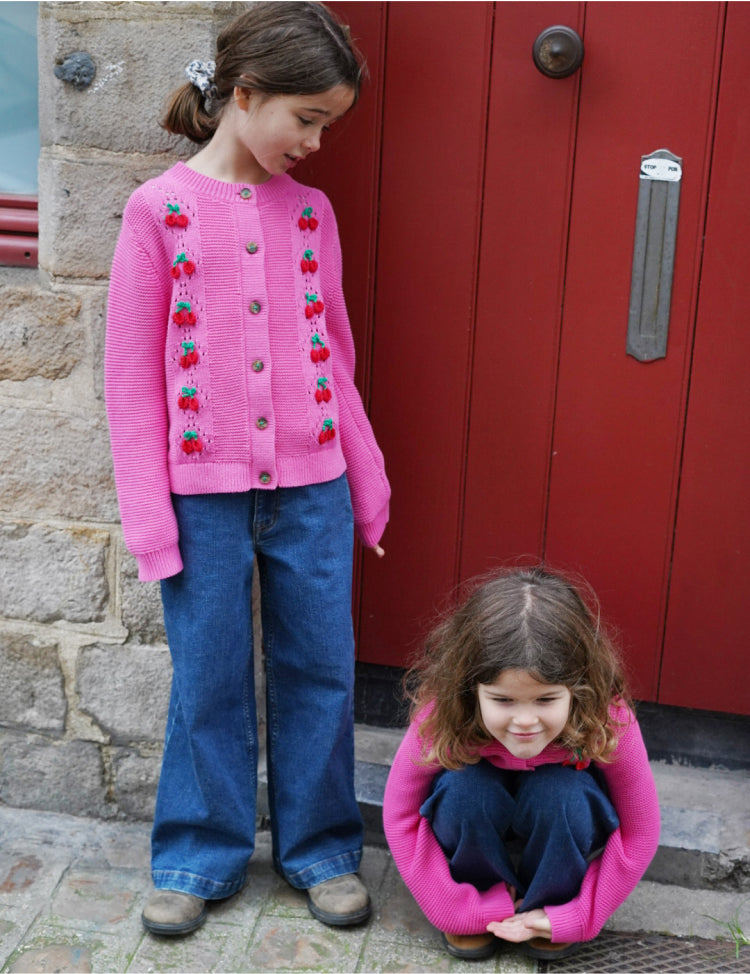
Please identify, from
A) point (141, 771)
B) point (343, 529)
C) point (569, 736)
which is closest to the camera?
point (569, 736)

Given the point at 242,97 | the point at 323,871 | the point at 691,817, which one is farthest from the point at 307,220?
the point at 691,817

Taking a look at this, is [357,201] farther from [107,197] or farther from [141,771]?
[141,771]

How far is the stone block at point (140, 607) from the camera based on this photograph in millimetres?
2783

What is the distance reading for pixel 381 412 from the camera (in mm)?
2941

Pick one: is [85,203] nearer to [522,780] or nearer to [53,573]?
[53,573]

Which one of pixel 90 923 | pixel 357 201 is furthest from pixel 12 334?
pixel 90 923

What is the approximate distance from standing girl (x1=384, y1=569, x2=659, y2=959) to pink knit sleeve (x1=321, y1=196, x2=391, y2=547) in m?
0.33

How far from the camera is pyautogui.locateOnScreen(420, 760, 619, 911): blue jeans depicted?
2.39 metres

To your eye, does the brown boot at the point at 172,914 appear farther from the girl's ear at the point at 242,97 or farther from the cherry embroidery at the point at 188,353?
the girl's ear at the point at 242,97

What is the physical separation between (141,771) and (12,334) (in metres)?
1.08

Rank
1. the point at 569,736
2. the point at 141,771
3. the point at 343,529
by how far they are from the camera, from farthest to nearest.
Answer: the point at 141,771
the point at 343,529
the point at 569,736

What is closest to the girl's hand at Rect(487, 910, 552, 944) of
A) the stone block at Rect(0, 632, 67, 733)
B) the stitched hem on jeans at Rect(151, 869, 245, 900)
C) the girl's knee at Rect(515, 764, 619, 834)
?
the girl's knee at Rect(515, 764, 619, 834)

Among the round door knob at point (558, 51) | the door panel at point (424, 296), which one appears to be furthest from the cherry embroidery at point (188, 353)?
the round door knob at point (558, 51)

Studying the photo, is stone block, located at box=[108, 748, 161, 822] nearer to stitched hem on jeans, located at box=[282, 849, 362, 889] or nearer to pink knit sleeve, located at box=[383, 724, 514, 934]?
stitched hem on jeans, located at box=[282, 849, 362, 889]
